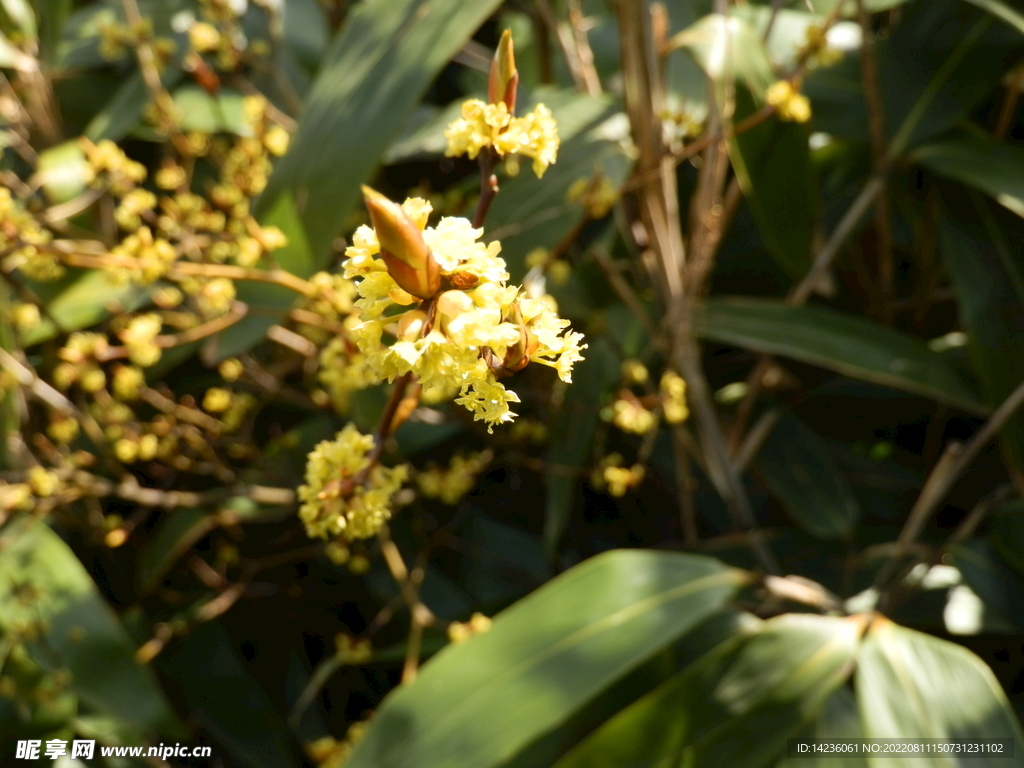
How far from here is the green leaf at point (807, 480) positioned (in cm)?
89

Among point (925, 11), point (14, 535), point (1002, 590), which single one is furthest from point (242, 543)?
point (925, 11)

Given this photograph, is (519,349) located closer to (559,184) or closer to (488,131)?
(488,131)

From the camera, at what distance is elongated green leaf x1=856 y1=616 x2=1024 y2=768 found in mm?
660

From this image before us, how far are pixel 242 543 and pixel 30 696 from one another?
0.33 meters

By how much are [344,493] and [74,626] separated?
2.04ft

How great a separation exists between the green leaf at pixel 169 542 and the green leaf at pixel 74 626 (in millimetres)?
99

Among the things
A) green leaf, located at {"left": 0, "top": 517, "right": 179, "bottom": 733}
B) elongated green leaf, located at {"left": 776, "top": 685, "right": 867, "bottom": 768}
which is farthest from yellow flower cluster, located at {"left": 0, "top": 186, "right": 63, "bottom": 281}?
elongated green leaf, located at {"left": 776, "top": 685, "right": 867, "bottom": 768}

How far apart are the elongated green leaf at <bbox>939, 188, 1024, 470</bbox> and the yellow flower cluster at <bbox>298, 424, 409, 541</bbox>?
2.11 feet

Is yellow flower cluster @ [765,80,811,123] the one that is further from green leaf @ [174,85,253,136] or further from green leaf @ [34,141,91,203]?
green leaf @ [34,141,91,203]

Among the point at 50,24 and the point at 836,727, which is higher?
the point at 50,24

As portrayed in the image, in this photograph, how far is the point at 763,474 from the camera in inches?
37.2

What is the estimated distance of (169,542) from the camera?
0.97 meters

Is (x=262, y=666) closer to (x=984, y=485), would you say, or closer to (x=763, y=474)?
(x=763, y=474)

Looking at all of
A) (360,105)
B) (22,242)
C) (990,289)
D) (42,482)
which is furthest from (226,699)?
(990,289)
